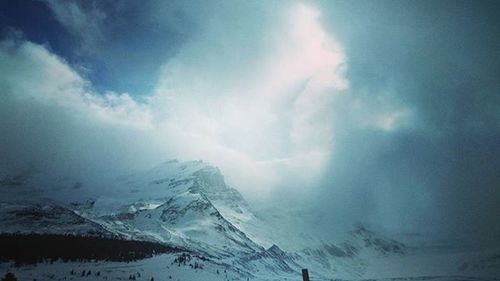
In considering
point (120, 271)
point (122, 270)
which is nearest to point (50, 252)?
point (122, 270)

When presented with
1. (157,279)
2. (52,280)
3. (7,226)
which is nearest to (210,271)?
(157,279)

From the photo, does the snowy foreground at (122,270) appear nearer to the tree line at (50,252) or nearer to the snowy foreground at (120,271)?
the snowy foreground at (120,271)

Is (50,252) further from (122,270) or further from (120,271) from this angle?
(120,271)

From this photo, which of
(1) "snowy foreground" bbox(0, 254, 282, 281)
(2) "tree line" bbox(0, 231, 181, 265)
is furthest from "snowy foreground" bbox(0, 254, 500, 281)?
(2) "tree line" bbox(0, 231, 181, 265)

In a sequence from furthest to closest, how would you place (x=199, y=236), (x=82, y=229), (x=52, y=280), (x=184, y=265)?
(x=199, y=236) → (x=82, y=229) → (x=184, y=265) → (x=52, y=280)

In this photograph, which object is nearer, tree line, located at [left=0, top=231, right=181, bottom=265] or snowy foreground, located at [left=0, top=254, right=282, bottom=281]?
snowy foreground, located at [left=0, top=254, right=282, bottom=281]

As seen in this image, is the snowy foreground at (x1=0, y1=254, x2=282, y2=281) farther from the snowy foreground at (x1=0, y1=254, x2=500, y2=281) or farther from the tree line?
the tree line

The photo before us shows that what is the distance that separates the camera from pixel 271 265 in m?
168

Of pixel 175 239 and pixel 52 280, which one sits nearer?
pixel 52 280

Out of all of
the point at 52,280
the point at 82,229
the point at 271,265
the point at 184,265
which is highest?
the point at 82,229

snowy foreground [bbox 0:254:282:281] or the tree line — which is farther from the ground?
the tree line

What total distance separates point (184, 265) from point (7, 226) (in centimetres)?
12907

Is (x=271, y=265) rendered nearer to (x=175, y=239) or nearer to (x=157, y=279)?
(x=175, y=239)

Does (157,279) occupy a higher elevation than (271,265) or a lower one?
lower
